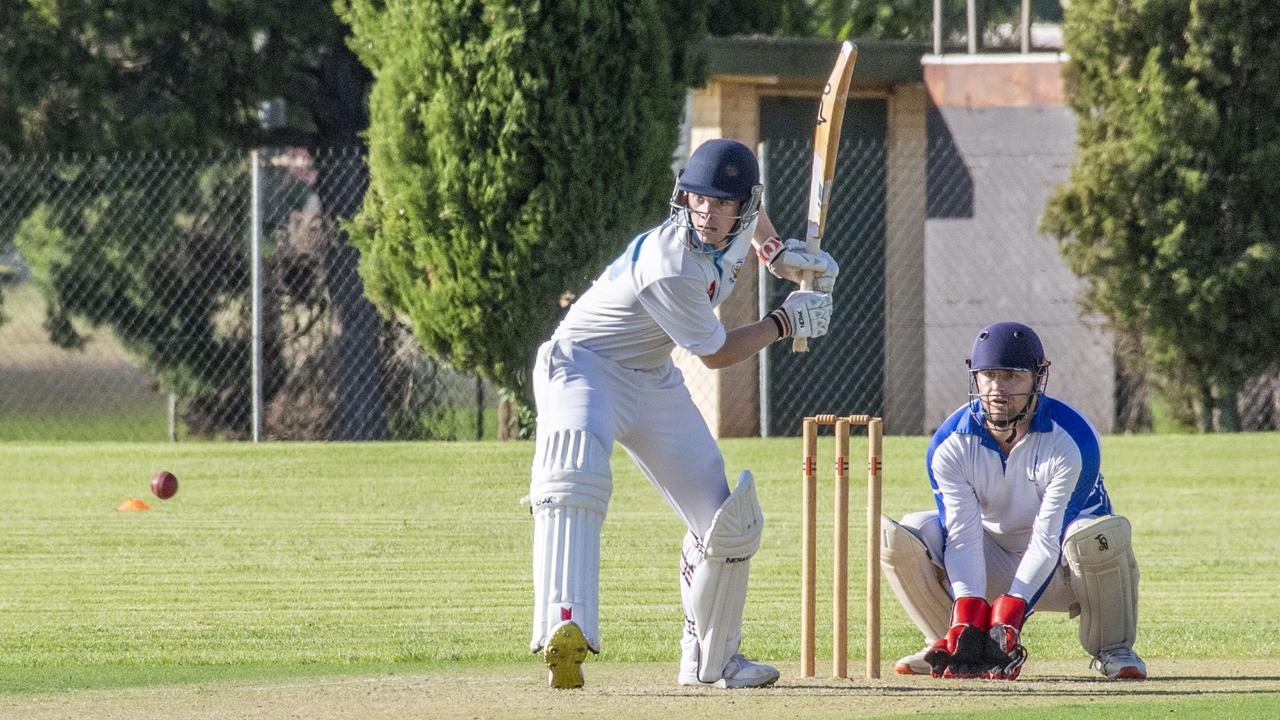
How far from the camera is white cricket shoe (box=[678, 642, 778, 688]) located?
545cm

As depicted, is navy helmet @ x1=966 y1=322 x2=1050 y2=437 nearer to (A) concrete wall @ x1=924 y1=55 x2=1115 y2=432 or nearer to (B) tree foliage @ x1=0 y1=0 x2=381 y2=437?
(A) concrete wall @ x1=924 y1=55 x2=1115 y2=432

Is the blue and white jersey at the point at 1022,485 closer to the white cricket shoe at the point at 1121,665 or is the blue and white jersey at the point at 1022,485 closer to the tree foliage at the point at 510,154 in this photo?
the white cricket shoe at the point at 1121,665

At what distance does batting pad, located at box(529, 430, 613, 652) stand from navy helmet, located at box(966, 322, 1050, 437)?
3.82 feet

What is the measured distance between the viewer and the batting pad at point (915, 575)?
5.67 meters

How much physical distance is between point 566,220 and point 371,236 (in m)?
1.41

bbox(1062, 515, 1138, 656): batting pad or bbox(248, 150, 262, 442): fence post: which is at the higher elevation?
bbox(248, 150, 262, 442): fence post

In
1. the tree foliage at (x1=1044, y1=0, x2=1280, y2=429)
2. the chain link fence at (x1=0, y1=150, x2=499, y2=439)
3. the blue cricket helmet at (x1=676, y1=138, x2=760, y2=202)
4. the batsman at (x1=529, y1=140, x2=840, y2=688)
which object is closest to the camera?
the batsman at (x1=529, y1=140, x2=840, y2=688)

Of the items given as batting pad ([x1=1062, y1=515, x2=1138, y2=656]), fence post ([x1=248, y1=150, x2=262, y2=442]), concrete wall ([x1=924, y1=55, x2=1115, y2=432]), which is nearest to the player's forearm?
batting pad ([x1=1062, y1=515, x2=1138, y2=656])

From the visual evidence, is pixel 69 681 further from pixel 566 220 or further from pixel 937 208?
pixel 937 208

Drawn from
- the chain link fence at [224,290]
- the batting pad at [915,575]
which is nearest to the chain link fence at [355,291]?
the chain link fence at [224,290]

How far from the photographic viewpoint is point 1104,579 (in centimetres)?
556

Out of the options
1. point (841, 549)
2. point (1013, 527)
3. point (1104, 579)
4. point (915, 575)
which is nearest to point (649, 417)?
point (841, 549)

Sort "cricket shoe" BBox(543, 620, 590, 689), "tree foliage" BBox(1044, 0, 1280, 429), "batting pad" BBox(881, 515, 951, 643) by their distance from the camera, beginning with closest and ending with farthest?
1. "cricket shoe" BBox(543, 620, 590, 689)
2. "batting pad" BBox(881, 515, 951, 643)
3. "tree foliage" BBox(1044, 0, 1280, 429)

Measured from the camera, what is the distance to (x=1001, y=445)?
5.66 m
